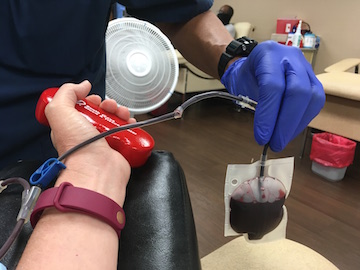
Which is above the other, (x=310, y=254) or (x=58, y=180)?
(x=58, y=180)

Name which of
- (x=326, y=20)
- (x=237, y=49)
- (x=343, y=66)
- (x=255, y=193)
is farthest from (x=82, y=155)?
(x=326, y=20)

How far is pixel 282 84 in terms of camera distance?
0.60m

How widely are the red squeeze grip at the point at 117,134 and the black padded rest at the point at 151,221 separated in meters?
0.04

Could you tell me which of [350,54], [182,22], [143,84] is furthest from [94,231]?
[350,54]

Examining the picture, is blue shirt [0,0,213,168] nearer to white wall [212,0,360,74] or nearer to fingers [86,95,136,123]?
fingers [86,95,136,123]

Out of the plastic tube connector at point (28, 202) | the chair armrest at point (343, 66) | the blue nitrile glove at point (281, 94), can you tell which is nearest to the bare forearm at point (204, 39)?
the blue nitrile glove at point (281, 94)

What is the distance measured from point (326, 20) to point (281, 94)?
2.94 meters

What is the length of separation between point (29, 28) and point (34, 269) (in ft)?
1.71

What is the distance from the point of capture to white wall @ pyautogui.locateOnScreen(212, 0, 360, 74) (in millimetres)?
2916

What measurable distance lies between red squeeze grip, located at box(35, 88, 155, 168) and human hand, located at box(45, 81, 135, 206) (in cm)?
3

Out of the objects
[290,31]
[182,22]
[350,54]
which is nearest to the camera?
[182,22]

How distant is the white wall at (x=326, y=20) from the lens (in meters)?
2.92

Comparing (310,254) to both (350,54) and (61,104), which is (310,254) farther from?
(350,54)

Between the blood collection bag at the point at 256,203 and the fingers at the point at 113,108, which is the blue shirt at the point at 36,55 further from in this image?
the blood collection bag at the point at 256,203
